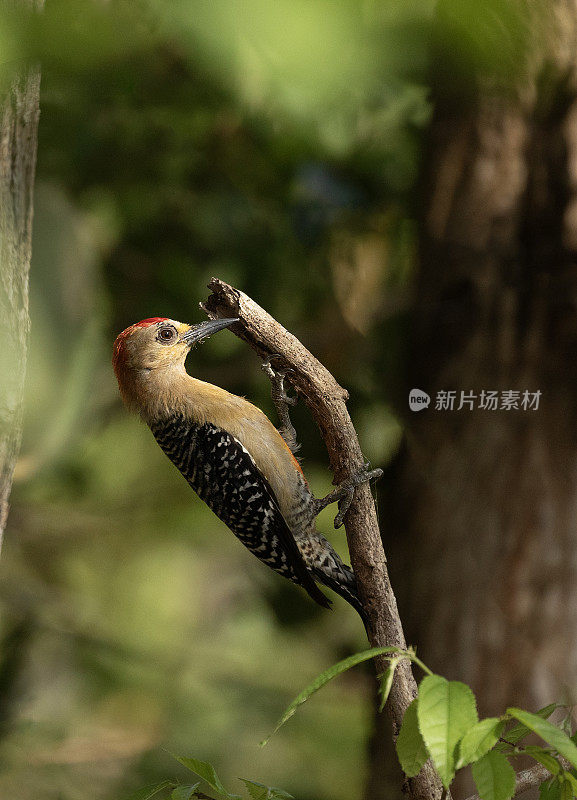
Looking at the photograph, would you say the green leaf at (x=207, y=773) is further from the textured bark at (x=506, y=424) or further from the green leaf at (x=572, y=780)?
the textured bark at (x=506, y=424)

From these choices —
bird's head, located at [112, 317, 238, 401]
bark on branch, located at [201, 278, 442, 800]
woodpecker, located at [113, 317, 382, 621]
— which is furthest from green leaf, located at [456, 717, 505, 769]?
bird's head, located at [112, 317, 238, 401]

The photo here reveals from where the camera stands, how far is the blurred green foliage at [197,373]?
1565 mm

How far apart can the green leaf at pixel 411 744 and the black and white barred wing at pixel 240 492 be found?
44cm

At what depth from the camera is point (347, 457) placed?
106 cm

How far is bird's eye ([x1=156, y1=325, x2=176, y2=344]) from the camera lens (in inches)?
46.0

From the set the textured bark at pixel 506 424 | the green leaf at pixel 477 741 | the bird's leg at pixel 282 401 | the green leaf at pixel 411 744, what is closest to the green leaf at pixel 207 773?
the green leaf at pixel 411 744

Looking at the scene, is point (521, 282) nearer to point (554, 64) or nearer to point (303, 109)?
point (554, 64)

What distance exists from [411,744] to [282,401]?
59cm

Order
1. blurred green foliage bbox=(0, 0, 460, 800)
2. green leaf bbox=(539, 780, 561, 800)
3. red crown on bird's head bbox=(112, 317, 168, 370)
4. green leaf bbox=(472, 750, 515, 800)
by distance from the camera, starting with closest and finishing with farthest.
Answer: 1. green leaf bbox=(472, 750, 515, 800)
2. green leaf bbox=(539, 780, 561, 800)
3. red crown on bird's head bbox=(112, 317, 168, 370)
4. blurred green foliage bbox=(0, 0, 460, 800)

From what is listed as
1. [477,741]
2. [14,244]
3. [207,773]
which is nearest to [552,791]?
[477,741]

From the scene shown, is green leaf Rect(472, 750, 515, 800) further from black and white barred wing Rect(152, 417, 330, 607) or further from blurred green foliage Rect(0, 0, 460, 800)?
blurred green foliage Rect(0, 0, 460, 800)

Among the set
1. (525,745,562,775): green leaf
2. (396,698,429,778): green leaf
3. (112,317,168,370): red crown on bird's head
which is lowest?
(396,698,429,778): green leaf

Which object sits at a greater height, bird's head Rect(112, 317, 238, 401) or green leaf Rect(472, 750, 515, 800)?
bird's head Rect(112, 317, 238, 401)

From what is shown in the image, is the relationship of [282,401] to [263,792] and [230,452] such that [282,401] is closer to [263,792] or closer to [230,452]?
[230,452]
